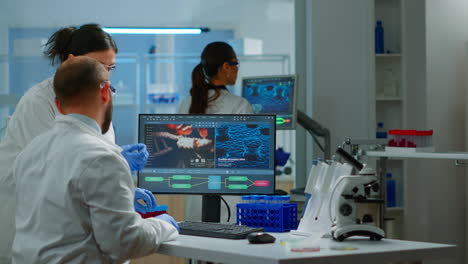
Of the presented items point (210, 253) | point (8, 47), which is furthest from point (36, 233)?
point (8, 47)

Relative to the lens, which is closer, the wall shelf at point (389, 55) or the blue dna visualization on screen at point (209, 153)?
the blue dna visualization on screen at point (209, 153)

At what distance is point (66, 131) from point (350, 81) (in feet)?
10.4

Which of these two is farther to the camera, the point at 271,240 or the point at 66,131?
the point at 271,240

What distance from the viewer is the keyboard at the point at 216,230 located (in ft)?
7.11

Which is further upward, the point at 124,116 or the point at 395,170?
the point at 124,116

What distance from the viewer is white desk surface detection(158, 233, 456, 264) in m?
1.78

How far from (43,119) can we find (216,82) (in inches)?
44.8

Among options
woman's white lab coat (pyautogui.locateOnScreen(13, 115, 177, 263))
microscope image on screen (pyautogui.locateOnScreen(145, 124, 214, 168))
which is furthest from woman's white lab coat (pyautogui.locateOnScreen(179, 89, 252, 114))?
woman's white lab coat (pyautogui.locateOnScreen(13, 115, 177, 263))

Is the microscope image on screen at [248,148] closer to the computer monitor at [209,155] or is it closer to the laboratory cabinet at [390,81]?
the computer monitor at [209,155]

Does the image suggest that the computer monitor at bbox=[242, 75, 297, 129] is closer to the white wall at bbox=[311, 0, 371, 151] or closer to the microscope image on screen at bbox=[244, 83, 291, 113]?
the microscope image on screen at bbox=[244, 83, 291, 113]

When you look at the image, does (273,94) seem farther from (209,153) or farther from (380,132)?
(209,153)

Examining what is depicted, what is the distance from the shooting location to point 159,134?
2646 mm

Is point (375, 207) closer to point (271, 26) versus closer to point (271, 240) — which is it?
point (271, 240)

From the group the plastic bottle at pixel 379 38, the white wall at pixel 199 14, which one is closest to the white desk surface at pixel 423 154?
the plastic bottle at pixel 379 38
